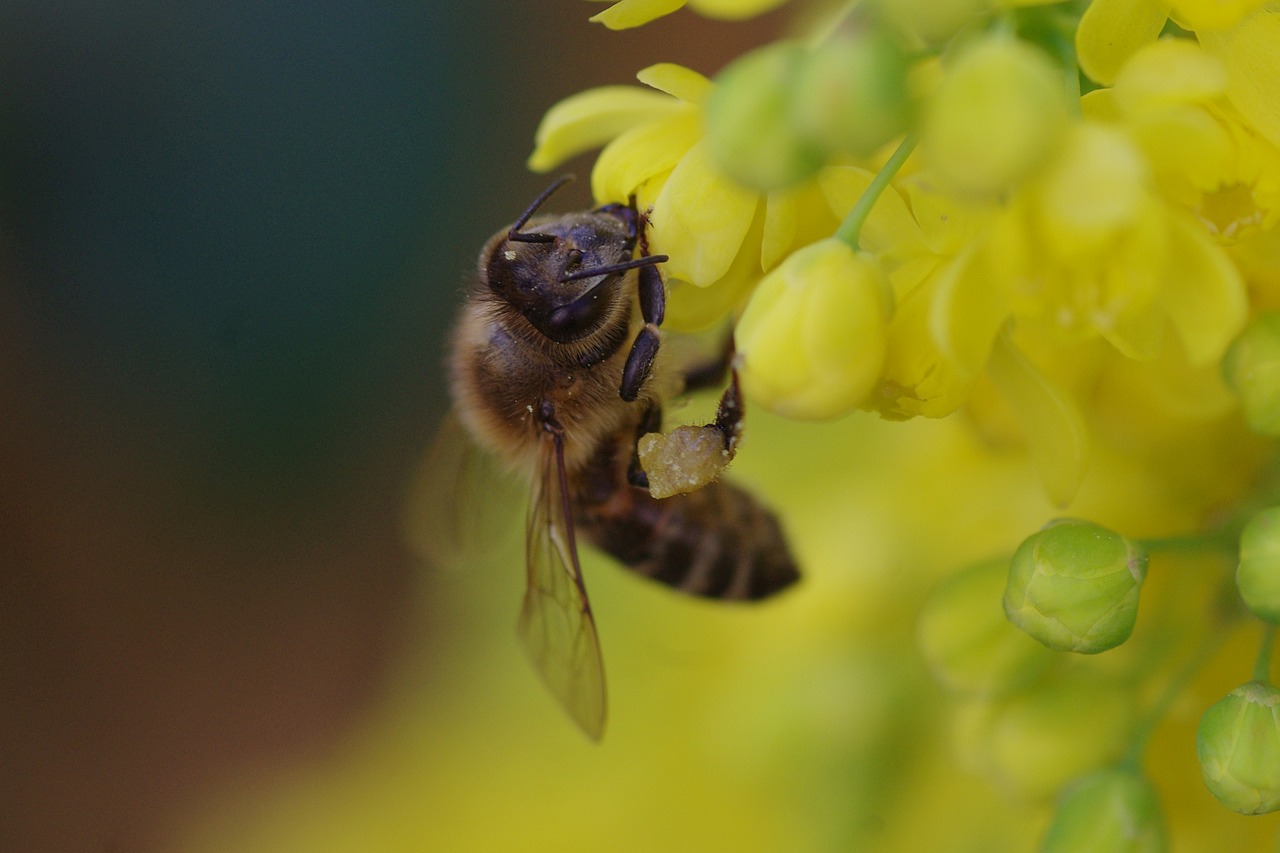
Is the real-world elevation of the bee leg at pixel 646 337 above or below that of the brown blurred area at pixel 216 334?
above

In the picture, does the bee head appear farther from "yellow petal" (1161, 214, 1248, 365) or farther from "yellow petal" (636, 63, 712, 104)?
"yellow petal" (1161, 214, 1248, 365)

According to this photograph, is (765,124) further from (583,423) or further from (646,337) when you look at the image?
(583,423)

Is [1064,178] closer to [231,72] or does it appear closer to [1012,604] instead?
[1012,604]

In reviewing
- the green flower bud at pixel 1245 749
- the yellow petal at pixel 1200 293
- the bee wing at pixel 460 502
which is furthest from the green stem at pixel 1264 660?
the bee wing at pixel 460 502

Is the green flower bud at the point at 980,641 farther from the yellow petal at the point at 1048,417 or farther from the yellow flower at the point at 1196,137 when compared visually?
the yellow flower at the point at 1196,137

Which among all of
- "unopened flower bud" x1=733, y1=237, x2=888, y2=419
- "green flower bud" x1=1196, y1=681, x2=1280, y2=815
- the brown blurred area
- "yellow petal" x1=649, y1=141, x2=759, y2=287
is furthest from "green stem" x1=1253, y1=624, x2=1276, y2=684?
the brown blurred area

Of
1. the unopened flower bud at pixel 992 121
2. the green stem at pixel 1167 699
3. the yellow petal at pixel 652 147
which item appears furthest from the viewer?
the green stem at pixel 1167 699
